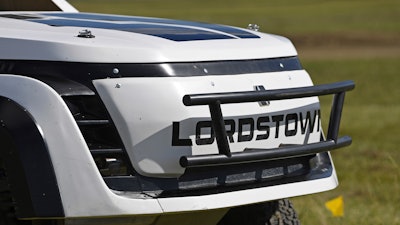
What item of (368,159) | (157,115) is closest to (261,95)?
(157,115)

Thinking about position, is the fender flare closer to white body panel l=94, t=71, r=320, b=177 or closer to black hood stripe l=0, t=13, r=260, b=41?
white body panel l=94, t=71, r=320, b=177

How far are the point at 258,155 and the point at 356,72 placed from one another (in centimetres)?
2007

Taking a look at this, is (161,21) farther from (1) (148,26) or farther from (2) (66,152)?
(2) (66,152)

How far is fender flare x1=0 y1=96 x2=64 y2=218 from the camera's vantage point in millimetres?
3957

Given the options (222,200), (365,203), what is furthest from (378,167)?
(222,200)

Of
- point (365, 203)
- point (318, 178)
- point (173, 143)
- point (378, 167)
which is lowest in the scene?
point (378, 167)

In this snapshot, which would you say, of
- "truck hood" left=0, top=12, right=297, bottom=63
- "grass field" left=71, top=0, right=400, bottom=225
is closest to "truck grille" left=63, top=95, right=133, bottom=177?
"truck hood" left=0, top=12, right=297, bottom=63

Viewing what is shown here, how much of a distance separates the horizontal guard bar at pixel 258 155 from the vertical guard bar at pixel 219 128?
0.03 meters

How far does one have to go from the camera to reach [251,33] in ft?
16.3

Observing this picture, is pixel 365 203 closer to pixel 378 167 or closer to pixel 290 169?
pixel 378 167

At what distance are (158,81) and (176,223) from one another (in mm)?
560

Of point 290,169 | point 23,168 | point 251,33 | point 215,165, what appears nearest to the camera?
point 23,168

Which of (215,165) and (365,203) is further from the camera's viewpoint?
(365,203)

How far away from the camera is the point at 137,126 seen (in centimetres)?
413
